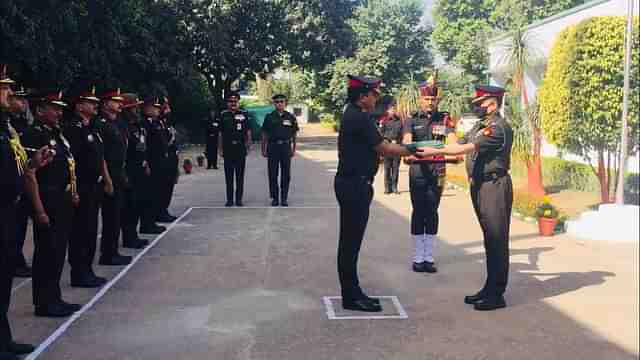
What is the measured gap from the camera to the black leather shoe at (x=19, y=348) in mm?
5109

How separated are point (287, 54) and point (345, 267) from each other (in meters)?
33.1

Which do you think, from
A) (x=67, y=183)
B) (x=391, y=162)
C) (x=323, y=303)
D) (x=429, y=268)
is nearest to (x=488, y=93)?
(x=429, y=268)

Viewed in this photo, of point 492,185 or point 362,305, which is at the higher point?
point 492,185

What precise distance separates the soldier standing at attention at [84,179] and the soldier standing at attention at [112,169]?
0.62m

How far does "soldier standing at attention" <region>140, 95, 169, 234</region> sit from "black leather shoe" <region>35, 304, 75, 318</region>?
395 cm

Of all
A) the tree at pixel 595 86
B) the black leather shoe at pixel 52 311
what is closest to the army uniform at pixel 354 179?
the black leather shoe at pixel 52 311

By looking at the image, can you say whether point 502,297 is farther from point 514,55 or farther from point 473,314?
point 514,55

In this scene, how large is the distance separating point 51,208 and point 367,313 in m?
3.02

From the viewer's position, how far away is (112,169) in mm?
8055

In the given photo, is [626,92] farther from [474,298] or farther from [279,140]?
[279,140]

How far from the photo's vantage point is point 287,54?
38500mm

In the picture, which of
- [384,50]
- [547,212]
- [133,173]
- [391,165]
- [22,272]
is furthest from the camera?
[384,50]

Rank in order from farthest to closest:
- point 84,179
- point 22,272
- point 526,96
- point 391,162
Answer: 1. point 526,96
2. point 391,162
3. point 22,272
4. point 84,179

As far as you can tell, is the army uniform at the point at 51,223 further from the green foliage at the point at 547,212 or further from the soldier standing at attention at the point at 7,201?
the green foliage at the point at 547,212
